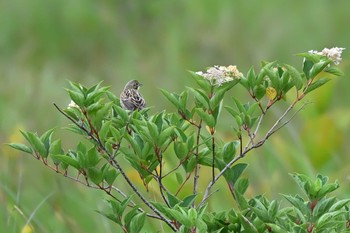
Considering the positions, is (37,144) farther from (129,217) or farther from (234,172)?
(234,172)

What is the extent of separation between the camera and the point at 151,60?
27.4 ft

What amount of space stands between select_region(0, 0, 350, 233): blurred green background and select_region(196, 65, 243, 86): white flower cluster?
60.3 inches

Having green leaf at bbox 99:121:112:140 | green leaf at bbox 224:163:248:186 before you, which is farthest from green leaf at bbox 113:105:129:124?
green leaf at bbox 224:163:248:186

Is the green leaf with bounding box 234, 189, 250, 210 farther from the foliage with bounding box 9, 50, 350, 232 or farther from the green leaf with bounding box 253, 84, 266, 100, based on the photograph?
the green leaf with bounding box 253, 84, 266, 100

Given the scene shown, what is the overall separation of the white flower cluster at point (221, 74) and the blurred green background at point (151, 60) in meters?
1.53

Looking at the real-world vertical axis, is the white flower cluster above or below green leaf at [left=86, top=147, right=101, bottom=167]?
above

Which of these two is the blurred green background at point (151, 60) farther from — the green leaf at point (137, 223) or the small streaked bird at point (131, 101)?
the green leaf at point (137, 223)

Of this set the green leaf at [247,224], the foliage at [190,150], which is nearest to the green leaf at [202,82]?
the foliage at [190,150]

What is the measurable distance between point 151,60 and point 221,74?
5.73 meters

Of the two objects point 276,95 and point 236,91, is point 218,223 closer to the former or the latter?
point 276,95

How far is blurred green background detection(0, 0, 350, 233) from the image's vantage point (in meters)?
4.84

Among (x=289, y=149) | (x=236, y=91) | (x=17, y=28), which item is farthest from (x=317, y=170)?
→ (x=17, y=28)

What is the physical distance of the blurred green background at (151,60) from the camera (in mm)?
4840

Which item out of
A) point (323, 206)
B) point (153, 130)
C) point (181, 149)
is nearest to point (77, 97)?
point (153, 130)
